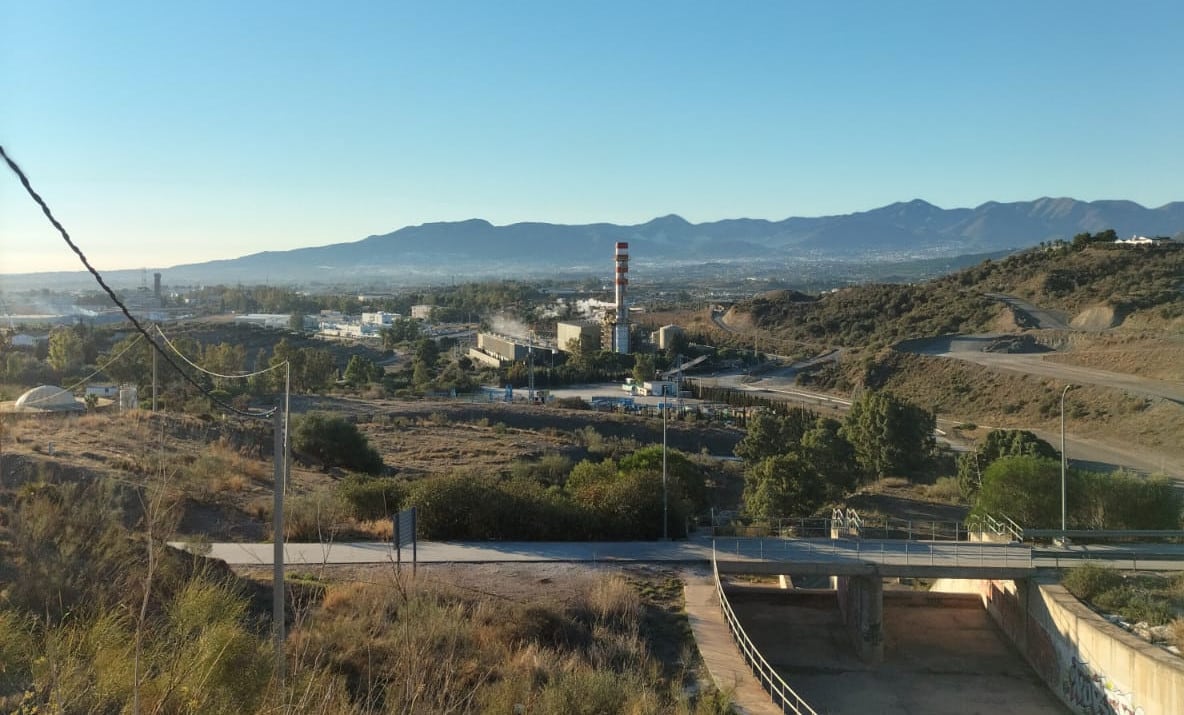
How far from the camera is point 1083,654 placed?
13.5 metres

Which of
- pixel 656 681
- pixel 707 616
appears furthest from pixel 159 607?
pixel 707 616

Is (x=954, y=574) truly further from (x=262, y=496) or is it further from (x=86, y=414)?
(x=86, y=414)

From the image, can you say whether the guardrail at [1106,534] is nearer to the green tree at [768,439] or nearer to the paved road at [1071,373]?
the green tree at [768,439]

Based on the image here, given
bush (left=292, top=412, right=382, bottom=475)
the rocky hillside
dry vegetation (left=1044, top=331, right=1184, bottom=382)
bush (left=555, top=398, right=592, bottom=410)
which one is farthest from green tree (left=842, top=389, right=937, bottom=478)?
the rocky hillside

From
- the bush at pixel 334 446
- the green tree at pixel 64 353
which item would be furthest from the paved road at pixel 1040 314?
the green tree at pixel 64 353

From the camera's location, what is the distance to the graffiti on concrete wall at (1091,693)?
1238cm

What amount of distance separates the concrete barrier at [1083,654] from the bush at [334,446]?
1753cm

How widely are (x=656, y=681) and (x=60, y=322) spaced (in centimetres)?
6973

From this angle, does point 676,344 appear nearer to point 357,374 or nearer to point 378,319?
point 357,374

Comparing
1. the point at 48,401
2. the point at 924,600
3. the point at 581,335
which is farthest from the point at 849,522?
the point at 581,335

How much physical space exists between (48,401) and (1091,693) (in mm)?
31704

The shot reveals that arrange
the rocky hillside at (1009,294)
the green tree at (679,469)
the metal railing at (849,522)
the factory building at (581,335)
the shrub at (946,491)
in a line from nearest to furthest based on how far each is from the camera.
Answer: the metal railing at (849,522), the green tree at (679,469), the shrub at (946,491), the rocky hillside at (1009,294), the factory building at (581,335)

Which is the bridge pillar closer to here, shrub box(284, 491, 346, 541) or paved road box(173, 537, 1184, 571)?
paved road box(173, 537, 1184, 571)

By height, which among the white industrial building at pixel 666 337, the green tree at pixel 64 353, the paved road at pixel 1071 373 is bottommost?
the paved road at pixel 1071 373
